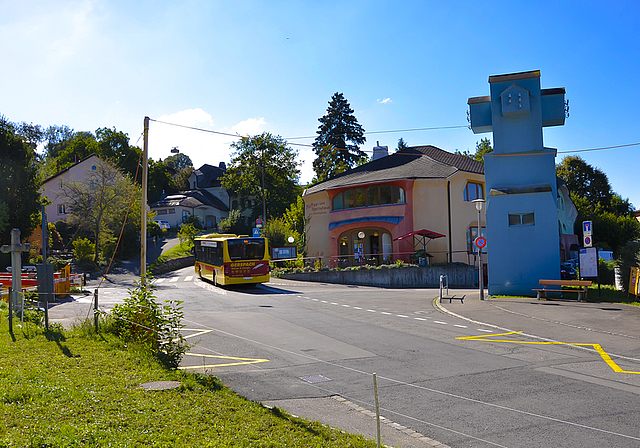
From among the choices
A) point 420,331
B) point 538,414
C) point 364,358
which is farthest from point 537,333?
point 538,414

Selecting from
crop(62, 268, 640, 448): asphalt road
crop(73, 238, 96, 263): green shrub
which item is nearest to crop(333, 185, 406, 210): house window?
crop(62, 268, 640, 448): asphalt road

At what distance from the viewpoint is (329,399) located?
7.55 m

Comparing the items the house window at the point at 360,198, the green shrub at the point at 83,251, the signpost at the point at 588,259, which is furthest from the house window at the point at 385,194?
the green shrub at the point at 83,251

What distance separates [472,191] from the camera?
4012 cm

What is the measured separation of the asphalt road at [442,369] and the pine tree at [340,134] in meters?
53.7

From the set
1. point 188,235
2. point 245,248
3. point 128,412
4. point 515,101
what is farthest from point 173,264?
point 128,412

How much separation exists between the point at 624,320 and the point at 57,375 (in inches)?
580

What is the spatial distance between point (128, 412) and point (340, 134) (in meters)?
67.6

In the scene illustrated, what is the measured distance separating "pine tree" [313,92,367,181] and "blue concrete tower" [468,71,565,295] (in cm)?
4683

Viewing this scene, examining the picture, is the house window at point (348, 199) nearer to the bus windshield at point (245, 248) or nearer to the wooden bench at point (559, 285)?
the bus windshield at point (245, 248)

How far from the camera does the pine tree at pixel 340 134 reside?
70500 mm

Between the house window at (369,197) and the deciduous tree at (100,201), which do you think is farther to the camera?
the deciduous tree at (100,201)

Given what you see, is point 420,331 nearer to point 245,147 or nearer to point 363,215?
point 363,215

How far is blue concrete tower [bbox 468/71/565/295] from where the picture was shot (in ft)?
72.2
